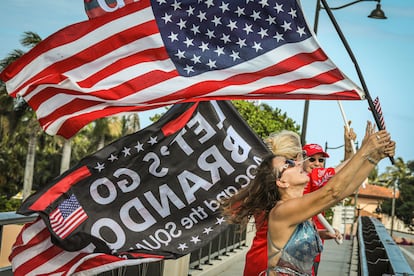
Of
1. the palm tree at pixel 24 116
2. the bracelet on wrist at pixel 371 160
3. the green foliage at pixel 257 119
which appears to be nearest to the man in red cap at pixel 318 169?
the bracelet on wrist at pixel 371 160

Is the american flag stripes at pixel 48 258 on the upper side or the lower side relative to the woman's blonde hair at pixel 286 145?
lower

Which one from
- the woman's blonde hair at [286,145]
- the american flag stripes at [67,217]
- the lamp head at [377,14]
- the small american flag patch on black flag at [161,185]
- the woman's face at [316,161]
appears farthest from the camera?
the lamp head at [377,14]

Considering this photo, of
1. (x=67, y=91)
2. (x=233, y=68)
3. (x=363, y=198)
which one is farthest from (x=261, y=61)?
(x=363, y=198)

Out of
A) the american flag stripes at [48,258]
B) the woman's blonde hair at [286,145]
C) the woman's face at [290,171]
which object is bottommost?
the american flag stripes at [48,258]

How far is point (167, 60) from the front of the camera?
255 inches

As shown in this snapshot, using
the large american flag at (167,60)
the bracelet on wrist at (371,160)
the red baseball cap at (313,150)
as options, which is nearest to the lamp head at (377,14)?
the red baseball cap at (313,150)

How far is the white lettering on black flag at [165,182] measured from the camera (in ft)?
21.9

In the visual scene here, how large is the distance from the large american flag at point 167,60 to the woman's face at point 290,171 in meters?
1.11

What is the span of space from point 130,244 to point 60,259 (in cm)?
51

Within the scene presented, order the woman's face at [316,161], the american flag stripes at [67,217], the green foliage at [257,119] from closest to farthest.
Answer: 1. the american flag stripes at [67,217]
2. the woman's face at [316,161]
3. the green foliage at [257,119]

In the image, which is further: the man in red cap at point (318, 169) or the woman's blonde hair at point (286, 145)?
the man in red cap at point (318, 169)

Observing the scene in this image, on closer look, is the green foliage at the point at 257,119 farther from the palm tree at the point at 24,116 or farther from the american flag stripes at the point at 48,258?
the american flag stripes at the point at 48,258

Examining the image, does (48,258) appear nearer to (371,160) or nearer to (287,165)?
(287,165)

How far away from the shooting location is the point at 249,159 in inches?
273
